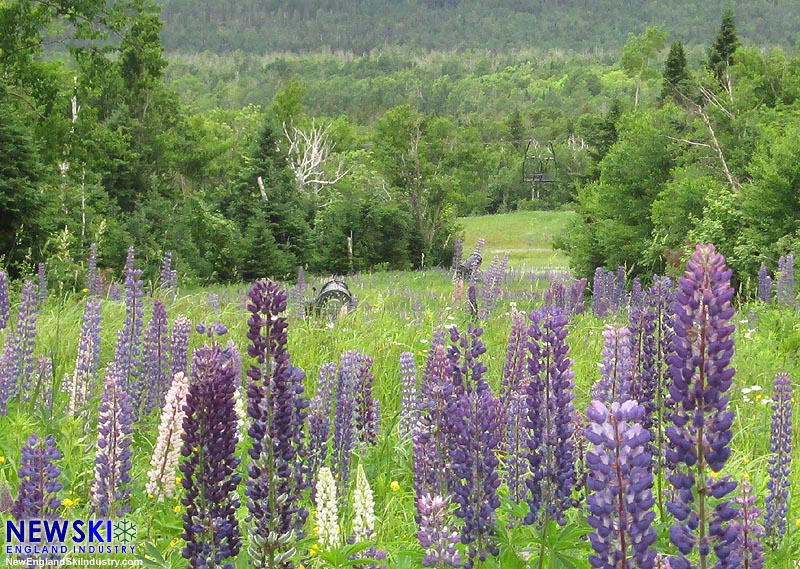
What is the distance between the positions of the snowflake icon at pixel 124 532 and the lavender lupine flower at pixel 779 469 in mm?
2197

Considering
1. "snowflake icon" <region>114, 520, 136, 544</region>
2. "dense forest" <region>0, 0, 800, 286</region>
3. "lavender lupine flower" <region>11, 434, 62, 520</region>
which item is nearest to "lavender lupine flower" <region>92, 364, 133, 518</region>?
"snowflake icon" <region>114, 520, 136, 544</region>

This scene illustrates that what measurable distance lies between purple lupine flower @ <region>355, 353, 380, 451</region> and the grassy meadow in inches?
2.9

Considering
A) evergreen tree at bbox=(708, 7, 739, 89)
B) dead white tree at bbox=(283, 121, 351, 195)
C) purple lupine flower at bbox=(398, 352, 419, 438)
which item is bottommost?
dead white tree at bbox=(283, 121, 351, 195)

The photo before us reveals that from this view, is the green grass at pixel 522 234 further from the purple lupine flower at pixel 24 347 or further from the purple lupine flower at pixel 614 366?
the purple lupine flower at pixel 614 366

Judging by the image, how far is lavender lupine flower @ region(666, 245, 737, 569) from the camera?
1.41 meters

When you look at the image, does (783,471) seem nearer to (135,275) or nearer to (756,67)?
(135,275)

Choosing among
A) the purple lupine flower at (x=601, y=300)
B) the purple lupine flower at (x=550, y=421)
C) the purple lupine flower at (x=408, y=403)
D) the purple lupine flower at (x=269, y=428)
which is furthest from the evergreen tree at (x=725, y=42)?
the purple lupine flower at (x=269, y=428)

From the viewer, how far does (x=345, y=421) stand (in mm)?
3221

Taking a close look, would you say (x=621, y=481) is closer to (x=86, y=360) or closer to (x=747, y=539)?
(x=747, y=539)

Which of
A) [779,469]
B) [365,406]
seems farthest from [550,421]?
[365,406]

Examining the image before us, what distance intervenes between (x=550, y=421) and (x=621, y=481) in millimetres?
805

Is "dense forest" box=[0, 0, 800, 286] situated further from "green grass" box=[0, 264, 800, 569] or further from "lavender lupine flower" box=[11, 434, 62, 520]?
"lavender lupine flower" box=[11, 434, 62, 520]

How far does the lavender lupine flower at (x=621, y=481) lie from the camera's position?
133 centimetres

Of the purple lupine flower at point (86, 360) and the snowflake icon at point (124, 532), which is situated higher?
the purple lupine flower at point (86, 360)
